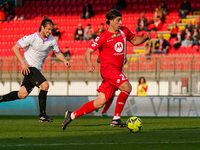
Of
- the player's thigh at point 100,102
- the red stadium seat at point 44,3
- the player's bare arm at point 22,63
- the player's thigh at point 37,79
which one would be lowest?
the player's thigh at point 100,102

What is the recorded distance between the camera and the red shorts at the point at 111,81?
6.91m

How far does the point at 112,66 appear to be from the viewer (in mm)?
7086

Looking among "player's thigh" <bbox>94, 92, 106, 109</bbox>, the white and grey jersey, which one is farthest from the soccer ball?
the white and grey jersey

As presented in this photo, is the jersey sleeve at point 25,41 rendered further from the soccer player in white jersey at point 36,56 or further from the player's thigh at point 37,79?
the player's thigh at point 37,79

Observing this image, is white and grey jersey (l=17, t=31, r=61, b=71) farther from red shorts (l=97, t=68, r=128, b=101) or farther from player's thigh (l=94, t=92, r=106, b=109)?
player's thigh (l=94, t=92, r=106, b=109)

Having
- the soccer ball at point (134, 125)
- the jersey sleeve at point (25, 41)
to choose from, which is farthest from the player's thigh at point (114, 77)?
the jersey sleeve at point (25, 41)

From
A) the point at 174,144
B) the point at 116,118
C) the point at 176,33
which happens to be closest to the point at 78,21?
the point at 176,33

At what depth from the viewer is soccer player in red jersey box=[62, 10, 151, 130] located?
6891 millimetres

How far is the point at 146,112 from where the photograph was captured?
12484 millimetres

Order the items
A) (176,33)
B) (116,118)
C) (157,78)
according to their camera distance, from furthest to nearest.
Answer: (176,33), (157,78), (116,118)

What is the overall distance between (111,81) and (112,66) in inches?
11.3

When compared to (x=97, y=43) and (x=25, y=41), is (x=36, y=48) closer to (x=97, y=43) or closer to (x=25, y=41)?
(x=25, y=41)

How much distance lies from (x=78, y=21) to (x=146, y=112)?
1260cm

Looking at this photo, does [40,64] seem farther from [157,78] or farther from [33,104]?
[157,78]
